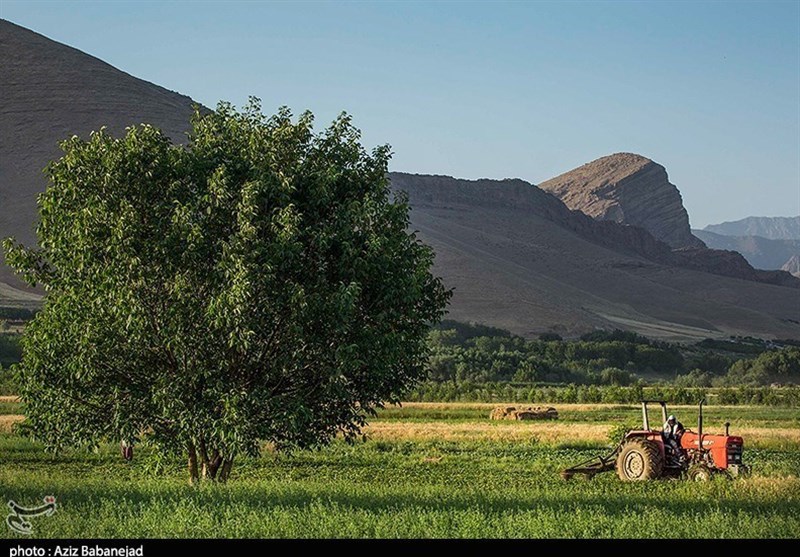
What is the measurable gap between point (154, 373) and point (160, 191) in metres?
3.71

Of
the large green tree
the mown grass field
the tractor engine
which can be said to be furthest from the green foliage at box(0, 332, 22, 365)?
the tractor engine

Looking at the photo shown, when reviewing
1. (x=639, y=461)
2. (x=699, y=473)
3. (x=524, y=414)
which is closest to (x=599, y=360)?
(x=524, y=414)

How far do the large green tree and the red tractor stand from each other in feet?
22.0

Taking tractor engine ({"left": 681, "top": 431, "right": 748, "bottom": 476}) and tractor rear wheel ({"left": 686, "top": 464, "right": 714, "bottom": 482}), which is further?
tractor engine ({"left": 681, "top": 431, "right": 748, "bottom": 476})

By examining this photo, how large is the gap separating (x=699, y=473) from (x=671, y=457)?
4.46 feet

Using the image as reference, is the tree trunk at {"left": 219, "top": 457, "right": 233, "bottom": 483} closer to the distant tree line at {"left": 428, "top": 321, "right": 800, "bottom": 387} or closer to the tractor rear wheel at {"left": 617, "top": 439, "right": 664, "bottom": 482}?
the tractor rear wheel at {"left": 617, "top": 439, "right": 664, "bottom": 482}

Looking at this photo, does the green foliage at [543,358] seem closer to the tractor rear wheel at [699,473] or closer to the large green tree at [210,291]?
the tractor rear wheel at [699,473]

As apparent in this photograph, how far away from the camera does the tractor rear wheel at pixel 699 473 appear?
2480 centimetres

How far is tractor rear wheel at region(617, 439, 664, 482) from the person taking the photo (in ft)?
84.1

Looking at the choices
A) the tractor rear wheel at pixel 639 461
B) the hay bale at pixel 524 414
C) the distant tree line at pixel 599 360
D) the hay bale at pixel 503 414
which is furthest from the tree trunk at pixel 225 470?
the distant tree line at pixel 599 360

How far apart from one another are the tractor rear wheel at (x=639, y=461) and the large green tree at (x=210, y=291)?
667cm

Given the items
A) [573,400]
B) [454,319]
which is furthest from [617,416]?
[454,319]

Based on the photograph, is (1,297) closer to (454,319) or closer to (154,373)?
(454,319)
